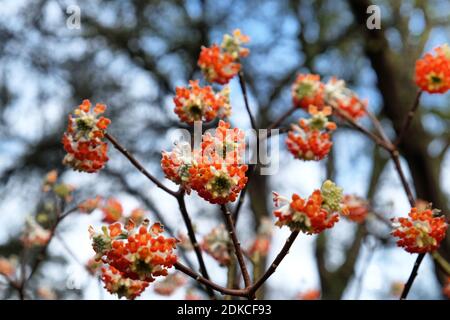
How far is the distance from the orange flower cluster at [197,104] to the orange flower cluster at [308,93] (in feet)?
2.28

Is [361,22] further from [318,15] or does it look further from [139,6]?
[139,6]

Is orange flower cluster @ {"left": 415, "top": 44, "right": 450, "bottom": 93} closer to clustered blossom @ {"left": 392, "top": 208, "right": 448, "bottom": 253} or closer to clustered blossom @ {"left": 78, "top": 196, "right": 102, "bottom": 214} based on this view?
clustered blossom @ {"left": 392, "top": 208, "right": 448, "bottom": 253}

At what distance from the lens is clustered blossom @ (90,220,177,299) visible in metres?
1.55

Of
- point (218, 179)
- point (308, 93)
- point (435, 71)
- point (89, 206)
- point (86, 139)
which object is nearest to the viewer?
point (218, 179)

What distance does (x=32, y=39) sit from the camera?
5.98 metres

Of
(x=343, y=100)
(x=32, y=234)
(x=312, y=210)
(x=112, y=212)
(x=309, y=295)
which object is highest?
(x=343, y=100)

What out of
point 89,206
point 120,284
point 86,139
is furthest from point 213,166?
point 89,206

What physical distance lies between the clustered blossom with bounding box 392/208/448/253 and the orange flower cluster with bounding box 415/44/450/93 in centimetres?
96

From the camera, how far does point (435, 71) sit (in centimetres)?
259

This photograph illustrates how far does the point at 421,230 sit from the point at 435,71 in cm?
105

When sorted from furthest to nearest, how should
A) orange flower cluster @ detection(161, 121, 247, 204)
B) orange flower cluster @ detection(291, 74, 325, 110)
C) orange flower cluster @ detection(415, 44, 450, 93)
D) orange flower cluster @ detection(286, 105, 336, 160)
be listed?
orange flower cluster @ detection(291, 74, 325, 110)
orange flower cluster @ detection(415, 44, 450, 93)
orange flower cluster @ detection(286, 105, 336, 160)
orange flower cluster @ detection(161, 121, 247, 204)

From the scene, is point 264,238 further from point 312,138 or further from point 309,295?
point 312,138

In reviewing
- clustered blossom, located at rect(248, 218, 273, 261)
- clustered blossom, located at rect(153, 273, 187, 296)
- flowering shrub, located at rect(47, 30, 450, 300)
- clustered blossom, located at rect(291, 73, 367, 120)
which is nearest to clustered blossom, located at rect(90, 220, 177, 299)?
flowering shrub, located at rect(47, 30, 450, 300)

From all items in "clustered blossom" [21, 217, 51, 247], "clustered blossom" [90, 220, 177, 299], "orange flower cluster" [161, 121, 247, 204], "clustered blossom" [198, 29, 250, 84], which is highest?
"clustered blossom" [198, 29, 250, 84]
